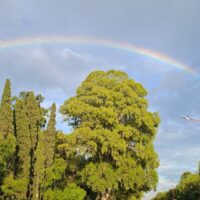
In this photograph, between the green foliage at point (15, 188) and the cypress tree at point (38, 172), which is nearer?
the green foliage at point (15, 188)

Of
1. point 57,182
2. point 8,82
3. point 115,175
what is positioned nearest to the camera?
point 115,175

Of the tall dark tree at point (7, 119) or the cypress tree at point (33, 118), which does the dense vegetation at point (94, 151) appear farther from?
the cypress tree at point (33, 118)

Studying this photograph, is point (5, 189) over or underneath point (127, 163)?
underneath

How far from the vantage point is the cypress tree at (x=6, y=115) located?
149 feet

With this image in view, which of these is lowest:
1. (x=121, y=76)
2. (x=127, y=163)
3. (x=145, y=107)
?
(x=127, y=163)

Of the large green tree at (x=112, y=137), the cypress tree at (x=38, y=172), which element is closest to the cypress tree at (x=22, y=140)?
the cypress tree at (x=38, y=172)

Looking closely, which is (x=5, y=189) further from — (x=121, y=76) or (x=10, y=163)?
(x=121, y=76)

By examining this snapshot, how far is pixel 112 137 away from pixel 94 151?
2.46 metres

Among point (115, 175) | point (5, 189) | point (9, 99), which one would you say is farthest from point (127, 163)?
point (9, 99)

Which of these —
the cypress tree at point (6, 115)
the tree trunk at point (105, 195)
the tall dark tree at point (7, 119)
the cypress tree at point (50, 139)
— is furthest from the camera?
the cypress tree at point (50, 139)

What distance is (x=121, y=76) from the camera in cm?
4275

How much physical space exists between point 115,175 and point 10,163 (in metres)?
13.8

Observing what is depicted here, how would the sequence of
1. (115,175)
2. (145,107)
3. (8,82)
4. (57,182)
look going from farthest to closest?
1. (8,82)
2. (57,182)
3. (145,107)
4. (115,175)

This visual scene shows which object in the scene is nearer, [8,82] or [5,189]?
[5,189]
